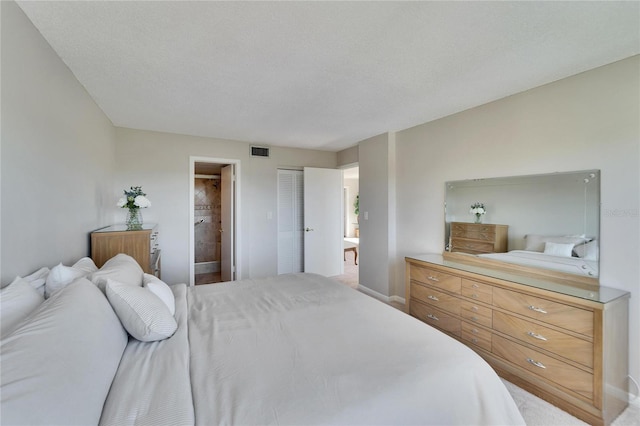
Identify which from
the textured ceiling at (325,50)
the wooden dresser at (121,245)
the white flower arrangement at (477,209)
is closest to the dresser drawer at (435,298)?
the white flower arrangement at (477,209)

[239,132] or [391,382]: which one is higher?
[239,132]

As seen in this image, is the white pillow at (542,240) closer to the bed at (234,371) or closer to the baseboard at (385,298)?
the bed at (234,371)

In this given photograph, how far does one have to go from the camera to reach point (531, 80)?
2246 mm

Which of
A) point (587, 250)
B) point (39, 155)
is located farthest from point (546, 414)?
point (39, 155)

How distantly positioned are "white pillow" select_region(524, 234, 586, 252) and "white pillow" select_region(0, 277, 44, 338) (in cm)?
328

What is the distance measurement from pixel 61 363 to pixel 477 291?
104 inches

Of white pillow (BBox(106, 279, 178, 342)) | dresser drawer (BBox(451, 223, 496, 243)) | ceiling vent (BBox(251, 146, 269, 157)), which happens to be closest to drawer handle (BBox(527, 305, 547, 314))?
dresser drawer (BBox(451, 223, 496, 243))

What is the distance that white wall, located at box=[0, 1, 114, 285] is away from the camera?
4.41ft

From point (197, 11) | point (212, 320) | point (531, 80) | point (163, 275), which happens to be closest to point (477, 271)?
point (531, 80)

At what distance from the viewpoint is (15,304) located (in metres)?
1.10

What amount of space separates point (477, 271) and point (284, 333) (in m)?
1.85

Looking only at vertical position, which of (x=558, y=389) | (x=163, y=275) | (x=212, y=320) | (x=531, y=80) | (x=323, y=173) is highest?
(x=531, y=80)

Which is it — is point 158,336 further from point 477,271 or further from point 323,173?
point 323,173

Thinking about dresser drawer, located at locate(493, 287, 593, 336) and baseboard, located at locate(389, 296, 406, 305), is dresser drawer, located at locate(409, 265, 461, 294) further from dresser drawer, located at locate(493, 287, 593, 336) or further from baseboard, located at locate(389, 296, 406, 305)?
baseboard, located at locate(389, 296, 406, 305)
